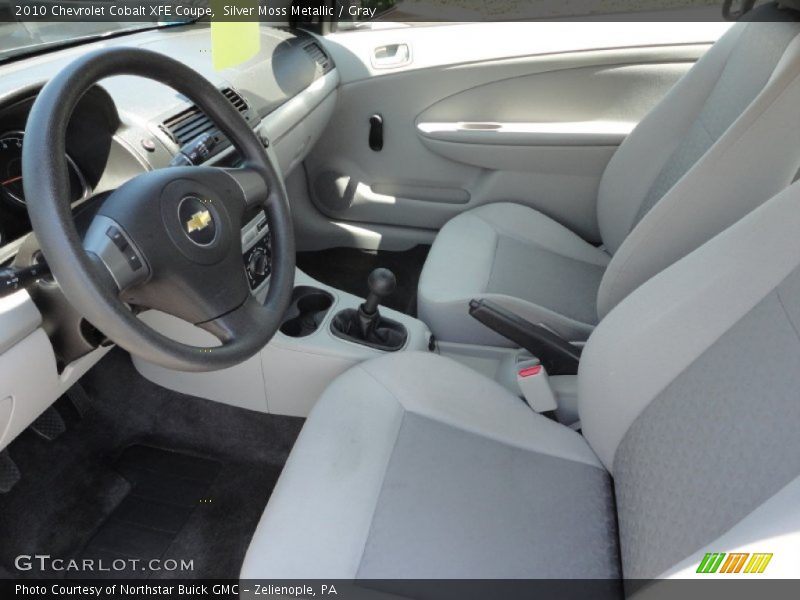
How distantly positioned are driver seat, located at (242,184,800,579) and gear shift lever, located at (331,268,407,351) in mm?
237

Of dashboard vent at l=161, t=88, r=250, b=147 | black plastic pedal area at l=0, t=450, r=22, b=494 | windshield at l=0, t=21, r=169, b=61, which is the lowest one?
black plastic pedal area at l=0, t=450, r=22, b=494

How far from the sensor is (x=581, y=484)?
100 cm

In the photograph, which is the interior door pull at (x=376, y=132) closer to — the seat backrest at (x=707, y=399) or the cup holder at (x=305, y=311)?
the cup holder at (x=305, y=311)

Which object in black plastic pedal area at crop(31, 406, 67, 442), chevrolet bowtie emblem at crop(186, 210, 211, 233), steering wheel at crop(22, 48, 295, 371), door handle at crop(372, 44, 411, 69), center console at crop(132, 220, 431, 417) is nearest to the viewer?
steering wheel at crop(22, 48, 295, 371)

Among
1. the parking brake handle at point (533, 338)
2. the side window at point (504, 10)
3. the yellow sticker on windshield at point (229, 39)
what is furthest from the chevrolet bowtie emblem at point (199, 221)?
the side window at point (504, 10)

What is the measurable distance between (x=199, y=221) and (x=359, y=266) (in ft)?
4.06

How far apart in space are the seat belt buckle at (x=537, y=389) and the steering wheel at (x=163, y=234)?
469mm

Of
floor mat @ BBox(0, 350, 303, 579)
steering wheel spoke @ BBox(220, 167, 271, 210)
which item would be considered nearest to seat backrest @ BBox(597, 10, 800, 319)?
steering wheel spoke @ BBox(220, 167, 271, 210)

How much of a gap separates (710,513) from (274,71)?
1.37 metres

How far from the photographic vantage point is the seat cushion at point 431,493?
868 millimetres

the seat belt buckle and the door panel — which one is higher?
the door panel

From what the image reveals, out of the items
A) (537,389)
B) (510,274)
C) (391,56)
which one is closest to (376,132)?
(391,56)

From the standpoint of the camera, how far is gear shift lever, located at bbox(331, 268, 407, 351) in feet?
4.31

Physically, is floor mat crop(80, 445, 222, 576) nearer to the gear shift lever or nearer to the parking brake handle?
the gear shift lever
